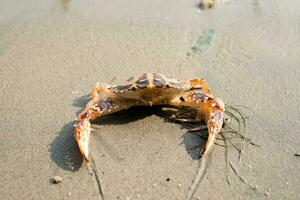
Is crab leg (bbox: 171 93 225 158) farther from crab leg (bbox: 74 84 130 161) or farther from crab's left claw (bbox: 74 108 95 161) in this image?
crab's left claw (bbox: 74 108 95 161)

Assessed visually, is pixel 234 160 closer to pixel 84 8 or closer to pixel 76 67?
pixel 76 67

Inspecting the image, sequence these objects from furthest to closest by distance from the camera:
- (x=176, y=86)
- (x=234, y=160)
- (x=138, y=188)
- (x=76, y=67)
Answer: (x=76, y=67)
(x=176, y=86)
(x=234, y=160)
(x=138, y=188)

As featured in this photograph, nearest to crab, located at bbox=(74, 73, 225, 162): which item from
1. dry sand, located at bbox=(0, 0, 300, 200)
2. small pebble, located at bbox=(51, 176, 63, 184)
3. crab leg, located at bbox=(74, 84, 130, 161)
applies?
crab leg, located at bbox=(74, 84, 130, 161)

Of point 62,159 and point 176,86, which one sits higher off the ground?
point 176,86

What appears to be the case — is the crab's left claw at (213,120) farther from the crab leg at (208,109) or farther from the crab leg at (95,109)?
the crab leg at (95,109)

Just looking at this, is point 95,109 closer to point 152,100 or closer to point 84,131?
point 84,131

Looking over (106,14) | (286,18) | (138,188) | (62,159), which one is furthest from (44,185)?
(286,18)

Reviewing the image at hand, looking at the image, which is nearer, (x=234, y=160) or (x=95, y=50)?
(x=234, y=160)
